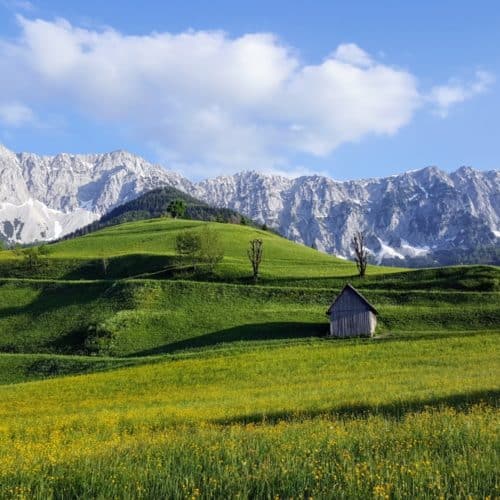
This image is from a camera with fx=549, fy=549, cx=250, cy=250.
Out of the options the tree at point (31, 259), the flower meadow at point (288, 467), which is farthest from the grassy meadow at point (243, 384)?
the tree at point (31, 259)

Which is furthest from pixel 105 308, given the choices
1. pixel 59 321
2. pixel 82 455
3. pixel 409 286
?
pixel 82 455

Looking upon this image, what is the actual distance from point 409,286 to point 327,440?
79895 millimetres

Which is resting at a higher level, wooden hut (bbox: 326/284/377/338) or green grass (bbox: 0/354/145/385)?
wooden hut (bbox: 326/284/377/338)

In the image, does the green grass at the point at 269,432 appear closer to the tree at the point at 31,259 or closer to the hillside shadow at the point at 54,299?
the hillside shadow at the point at 54,299

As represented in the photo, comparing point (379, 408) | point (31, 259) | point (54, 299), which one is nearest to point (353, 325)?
point (379, 408)

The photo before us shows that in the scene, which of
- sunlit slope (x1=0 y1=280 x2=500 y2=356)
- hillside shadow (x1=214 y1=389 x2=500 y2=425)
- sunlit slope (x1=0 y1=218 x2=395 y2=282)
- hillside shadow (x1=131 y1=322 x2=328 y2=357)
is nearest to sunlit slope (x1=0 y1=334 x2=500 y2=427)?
hillside shadow (x1=214 y1=389 x2=500 y2=425)

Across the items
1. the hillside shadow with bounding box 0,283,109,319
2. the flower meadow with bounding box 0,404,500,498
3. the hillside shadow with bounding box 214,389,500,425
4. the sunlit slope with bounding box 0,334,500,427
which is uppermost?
the hillside shadow with bounding box 0,283,109,319

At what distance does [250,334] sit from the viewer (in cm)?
6775

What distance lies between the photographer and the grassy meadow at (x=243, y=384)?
9.18 m

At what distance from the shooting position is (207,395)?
33.2m

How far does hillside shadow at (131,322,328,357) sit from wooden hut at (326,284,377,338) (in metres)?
2.36

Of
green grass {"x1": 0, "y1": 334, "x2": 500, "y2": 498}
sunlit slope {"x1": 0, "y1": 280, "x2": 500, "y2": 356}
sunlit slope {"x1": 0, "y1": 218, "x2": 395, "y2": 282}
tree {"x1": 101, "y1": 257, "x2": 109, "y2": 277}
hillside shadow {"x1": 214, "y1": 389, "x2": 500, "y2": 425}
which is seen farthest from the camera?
tree {"x1": 101, "y1": 257, "x2": 109, "y2": 277}

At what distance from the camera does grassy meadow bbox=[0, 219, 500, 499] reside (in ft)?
30.1

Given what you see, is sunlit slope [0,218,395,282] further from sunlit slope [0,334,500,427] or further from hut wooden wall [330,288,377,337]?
sunlit slope [0,334,500,427]
